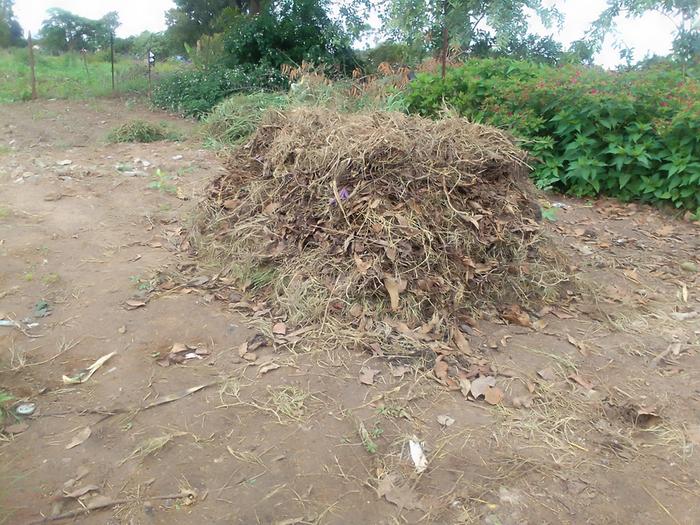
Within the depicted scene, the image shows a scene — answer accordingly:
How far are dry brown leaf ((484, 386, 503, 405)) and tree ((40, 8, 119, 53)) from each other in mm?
21452

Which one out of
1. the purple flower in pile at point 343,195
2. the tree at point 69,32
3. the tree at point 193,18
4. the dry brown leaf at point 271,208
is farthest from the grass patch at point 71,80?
the purple flower in pile at point 343,195

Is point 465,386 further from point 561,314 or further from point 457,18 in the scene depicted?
point 457,18

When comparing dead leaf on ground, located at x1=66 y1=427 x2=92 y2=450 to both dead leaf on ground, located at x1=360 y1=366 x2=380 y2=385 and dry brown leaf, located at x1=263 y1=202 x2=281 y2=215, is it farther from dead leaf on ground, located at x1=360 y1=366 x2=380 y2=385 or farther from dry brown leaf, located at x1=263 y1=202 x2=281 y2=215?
dry brown leaf, located at x1=263 y1=202 x2=281 y2=215

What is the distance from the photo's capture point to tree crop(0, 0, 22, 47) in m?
24.0

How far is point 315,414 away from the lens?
8.77 ft

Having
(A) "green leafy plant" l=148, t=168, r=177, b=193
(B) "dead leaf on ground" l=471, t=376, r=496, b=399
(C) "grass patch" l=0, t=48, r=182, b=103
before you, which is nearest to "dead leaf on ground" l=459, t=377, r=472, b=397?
(B) "dead leaf on ground" l=471, t=376, r=496, b=399

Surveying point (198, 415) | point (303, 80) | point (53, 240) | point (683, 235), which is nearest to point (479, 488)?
point (198, 415)

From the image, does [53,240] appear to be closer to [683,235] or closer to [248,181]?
[248,181]

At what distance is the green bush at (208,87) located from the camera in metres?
10.2

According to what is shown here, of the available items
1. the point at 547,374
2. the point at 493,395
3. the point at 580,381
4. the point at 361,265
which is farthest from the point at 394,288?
the point at 580,381

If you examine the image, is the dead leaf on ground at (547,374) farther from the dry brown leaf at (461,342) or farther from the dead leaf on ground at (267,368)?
the dead leaf on ground at (267,368)

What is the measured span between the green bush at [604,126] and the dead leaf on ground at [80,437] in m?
4.69

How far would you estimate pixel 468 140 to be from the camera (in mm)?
3959

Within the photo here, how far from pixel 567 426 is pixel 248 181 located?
2.89 meters
